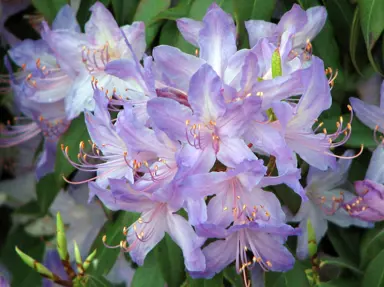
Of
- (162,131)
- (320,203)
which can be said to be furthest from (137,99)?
(320,203)

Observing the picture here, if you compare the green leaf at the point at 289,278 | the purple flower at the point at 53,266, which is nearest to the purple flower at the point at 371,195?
the green leaf at the point at 289,278

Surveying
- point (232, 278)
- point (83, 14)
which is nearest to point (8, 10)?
point (83, 14)

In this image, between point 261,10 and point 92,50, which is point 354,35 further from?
point 92,50

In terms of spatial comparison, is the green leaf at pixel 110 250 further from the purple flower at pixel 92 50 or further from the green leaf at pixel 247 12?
the green leaf at pixel 247 12

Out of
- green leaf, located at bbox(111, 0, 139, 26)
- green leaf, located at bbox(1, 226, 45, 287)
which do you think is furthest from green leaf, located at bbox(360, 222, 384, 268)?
green leaf, located at bbox(1, 226, 45, 287)

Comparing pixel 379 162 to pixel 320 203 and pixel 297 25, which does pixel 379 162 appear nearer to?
pixel 320 203

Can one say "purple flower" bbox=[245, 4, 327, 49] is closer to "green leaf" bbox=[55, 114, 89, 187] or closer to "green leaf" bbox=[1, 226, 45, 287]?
"green leaf" bbox=[55, 114, 89, 187]
